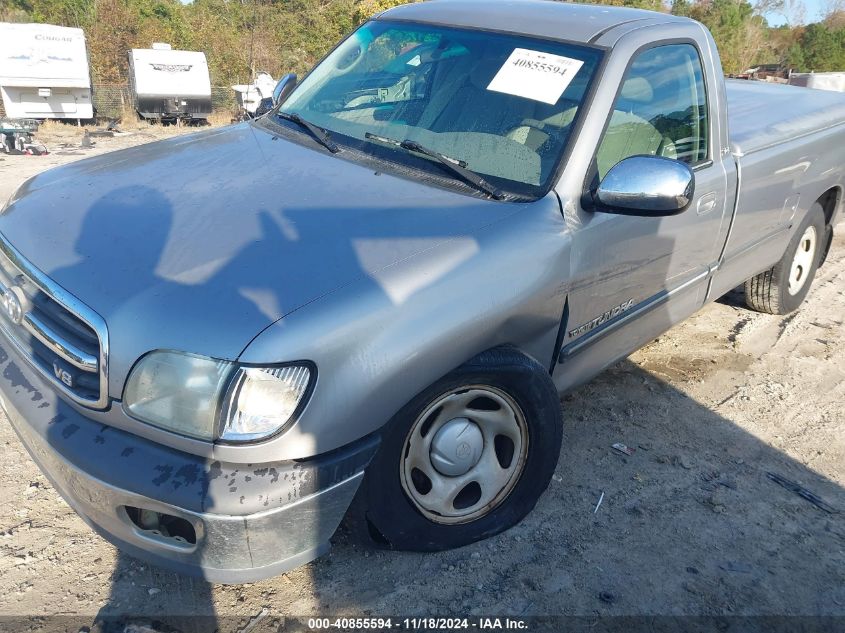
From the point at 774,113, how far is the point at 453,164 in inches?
108

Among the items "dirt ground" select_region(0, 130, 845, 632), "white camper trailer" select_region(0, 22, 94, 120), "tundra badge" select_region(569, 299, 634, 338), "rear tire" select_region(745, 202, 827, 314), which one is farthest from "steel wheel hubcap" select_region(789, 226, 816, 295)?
"white camper trailer" select_region(0, 22, 94, 120)

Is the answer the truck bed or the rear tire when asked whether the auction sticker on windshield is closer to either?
the truck bed

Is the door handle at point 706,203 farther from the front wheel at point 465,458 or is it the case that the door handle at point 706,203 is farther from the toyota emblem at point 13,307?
the toyota emblem at point 13,307

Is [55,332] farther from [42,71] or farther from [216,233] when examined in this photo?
[42,71]

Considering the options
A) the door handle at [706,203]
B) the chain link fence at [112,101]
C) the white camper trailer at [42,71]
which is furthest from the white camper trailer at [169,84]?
the door handle at [706,203]

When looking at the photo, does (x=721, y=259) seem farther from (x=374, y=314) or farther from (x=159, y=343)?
(x=159, y=343)

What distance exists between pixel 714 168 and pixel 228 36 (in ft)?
75.7

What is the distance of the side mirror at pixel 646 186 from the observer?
261cm

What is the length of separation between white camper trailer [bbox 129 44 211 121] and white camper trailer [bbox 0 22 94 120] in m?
1.27

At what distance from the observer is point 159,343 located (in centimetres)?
195

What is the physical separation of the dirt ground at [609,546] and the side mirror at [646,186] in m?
1.24

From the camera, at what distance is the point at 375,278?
2.13m

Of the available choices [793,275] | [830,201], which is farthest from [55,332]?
[830,201]

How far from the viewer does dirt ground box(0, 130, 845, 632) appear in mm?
2422
